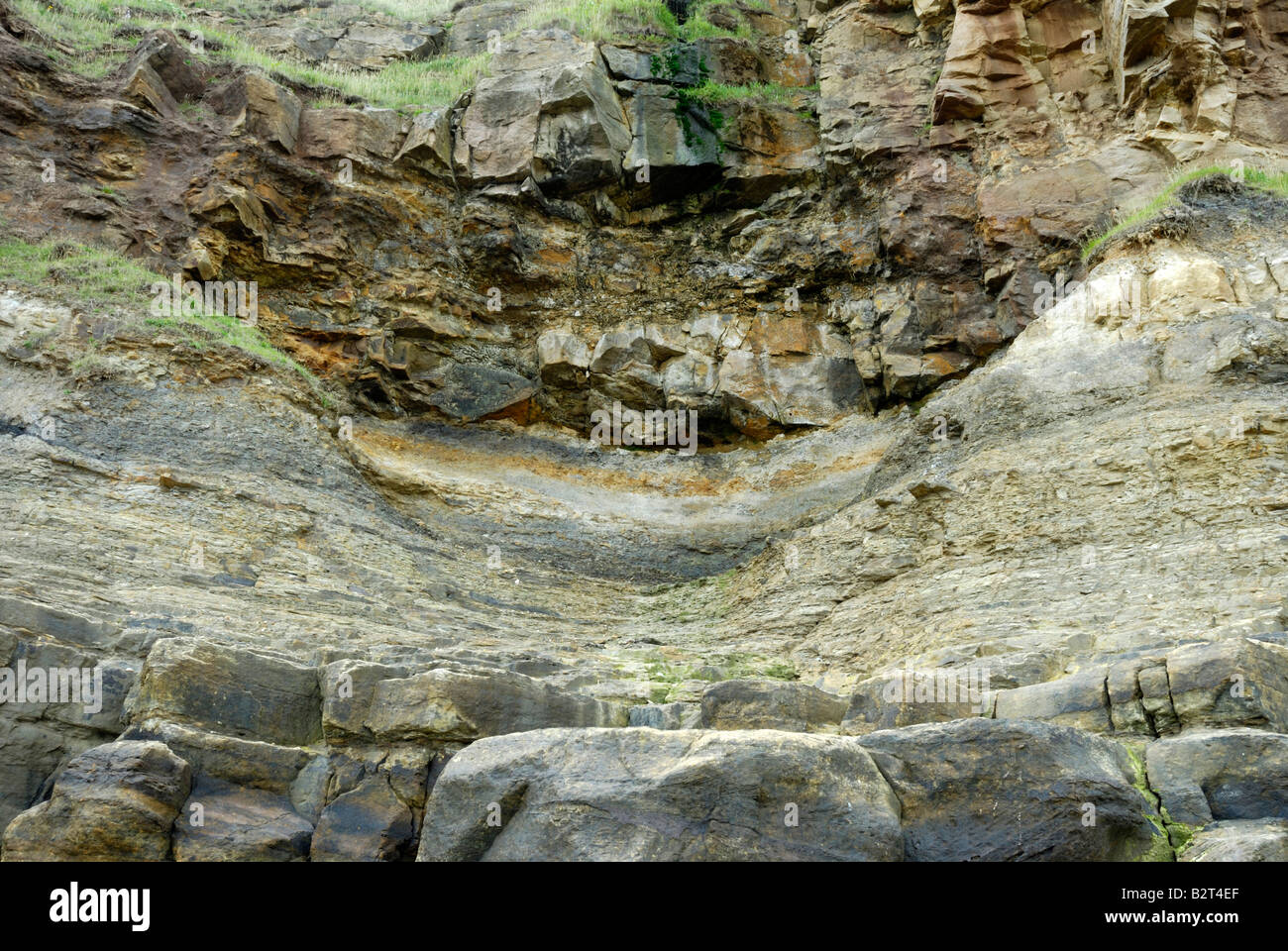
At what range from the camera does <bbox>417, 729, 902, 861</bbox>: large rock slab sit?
6.25 meters

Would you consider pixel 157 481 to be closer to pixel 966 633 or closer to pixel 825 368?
pixel 966 633

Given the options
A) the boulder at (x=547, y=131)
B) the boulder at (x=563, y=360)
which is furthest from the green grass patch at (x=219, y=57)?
the boulder at (x=563, y=360)

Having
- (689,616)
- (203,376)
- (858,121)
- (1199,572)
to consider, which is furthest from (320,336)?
(1199,572)

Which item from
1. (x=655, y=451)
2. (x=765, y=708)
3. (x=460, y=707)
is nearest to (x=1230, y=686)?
(x=765, y=708)

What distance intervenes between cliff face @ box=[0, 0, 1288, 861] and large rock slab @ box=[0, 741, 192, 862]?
3cm

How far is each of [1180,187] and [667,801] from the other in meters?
14.7

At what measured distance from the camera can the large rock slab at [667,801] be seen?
6254 millimetres

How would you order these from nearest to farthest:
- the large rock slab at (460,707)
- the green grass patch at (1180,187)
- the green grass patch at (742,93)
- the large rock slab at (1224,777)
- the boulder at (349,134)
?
the large rock slab at (1224,777), the large rock slab at (460,707), the green grass patch at (1180,187), the boulder at (349,134), the green grass patch at (742,93)

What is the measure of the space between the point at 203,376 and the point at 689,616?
7734 millimetres

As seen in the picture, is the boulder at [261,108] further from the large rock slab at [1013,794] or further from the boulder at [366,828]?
the large rock slab at [1013,794]

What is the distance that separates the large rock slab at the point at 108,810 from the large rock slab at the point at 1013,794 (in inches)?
194

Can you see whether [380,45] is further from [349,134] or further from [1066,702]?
[1066,702]

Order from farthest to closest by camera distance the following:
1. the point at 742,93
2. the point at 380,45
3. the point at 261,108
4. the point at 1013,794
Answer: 1. the point at 380,45
2. the point at 742,93
3. the point at 261,108
4. the point at 1013,794

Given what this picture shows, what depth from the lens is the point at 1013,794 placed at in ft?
21.3
